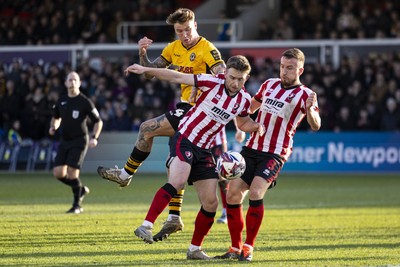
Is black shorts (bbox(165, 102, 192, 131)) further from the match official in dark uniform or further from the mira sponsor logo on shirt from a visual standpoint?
the match official in dark uniform

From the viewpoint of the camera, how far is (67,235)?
11.9 metres

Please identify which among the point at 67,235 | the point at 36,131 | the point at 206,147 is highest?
the point at 206,147

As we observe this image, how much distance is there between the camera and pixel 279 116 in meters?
10.1

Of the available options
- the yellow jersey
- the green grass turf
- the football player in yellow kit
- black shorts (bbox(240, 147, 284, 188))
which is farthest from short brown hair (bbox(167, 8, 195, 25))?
the green grass turf

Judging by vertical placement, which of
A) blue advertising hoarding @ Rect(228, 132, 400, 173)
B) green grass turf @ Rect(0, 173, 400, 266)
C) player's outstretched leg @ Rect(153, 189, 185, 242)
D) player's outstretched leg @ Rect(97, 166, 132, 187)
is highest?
A: player's outstretched leg @ Rect(97, 166, 132, 187)

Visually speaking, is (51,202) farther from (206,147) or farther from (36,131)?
(36,131)

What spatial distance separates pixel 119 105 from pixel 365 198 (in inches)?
393

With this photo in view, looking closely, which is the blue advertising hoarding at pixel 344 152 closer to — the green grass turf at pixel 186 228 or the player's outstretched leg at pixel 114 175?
the green grass turf at pixel 186 228

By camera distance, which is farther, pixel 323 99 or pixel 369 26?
pixel 369 26

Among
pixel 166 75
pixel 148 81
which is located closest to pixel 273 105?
pixel 166 75

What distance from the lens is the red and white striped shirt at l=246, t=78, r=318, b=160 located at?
1005cm

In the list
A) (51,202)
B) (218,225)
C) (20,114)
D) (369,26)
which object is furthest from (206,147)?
(369,26)

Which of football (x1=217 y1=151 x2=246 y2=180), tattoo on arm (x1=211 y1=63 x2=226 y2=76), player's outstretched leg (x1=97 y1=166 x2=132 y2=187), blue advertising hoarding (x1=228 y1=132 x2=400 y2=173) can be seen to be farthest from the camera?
blue advertising hoarding (x1=228 y1=132 x2=400 y2=173)

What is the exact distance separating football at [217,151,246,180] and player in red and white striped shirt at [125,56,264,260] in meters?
0.28
